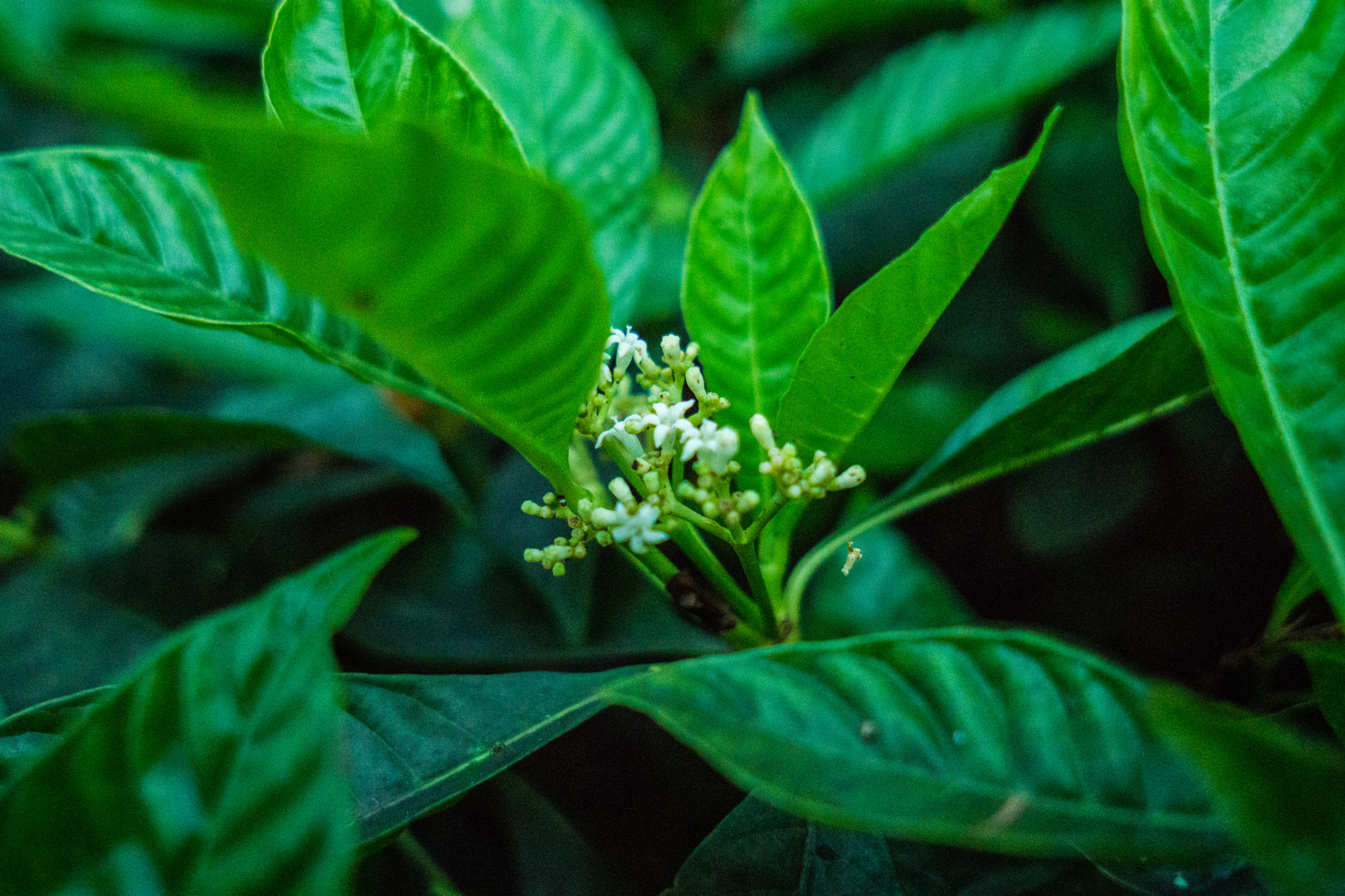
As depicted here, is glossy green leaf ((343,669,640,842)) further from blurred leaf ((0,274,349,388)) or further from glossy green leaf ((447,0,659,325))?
blurred leaf ((0,274,349,388))

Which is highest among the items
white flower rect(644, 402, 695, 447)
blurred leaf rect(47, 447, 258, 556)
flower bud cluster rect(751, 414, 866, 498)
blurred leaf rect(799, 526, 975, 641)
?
blurred leaf rect(47, 447, 258, 556)

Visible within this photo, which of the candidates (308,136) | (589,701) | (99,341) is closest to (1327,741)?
(589,701)

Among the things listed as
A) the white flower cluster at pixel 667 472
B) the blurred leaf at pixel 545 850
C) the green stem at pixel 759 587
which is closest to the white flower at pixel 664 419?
the white flower cluster at pixel 667 472

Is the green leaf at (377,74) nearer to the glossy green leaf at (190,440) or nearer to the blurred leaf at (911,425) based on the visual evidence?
the glossy green leaf at (190,440)

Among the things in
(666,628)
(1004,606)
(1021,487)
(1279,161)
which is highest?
(1279,161)

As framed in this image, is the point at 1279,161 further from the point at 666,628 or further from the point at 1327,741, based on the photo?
the point at 666,628

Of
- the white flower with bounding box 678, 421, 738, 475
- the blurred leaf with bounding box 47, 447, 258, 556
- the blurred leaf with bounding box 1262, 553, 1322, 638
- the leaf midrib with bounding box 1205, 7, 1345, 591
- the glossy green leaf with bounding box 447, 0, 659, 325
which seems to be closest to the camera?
the leaf midrib with bounding box 1205, 7, 1345, 591

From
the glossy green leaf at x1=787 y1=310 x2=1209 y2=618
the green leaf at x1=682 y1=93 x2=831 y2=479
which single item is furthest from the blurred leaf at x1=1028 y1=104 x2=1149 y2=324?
the green leaf at x1=682 y1=93 x2=831 y2=479

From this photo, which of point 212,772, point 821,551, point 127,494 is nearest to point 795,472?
point 821,551

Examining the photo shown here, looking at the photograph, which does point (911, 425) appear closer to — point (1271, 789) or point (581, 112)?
point (581, 112)
